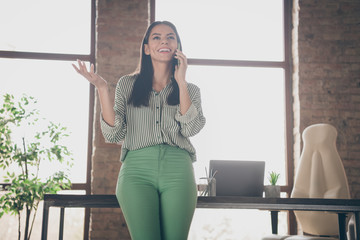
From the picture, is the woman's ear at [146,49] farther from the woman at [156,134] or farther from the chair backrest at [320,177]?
the chair backrest at [320,177]

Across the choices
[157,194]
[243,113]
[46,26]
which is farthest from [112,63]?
[157,194]

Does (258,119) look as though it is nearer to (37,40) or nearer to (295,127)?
(295,127)

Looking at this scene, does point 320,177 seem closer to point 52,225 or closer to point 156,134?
point 156,134

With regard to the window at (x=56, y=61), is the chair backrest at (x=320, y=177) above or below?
below

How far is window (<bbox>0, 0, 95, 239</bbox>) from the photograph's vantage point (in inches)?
173

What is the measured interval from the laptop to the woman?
3.20 feet

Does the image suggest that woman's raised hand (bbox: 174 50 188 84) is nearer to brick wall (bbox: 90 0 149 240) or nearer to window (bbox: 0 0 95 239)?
brick wall (bbox: 90 0 149 240)

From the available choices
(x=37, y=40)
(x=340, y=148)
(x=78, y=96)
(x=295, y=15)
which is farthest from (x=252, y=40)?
(x=37, y=40)

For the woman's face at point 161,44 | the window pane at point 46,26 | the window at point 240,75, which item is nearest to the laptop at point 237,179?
the woman's face at point 161,44

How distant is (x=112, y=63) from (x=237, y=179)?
7.34 ft

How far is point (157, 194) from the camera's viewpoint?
146cm

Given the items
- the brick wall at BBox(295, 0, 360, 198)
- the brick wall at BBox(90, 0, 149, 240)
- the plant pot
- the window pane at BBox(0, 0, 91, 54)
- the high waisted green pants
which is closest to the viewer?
the high waisted green pants

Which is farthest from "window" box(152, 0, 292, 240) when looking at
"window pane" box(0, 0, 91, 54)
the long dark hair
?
the long dark hair

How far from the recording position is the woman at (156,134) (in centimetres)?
142
